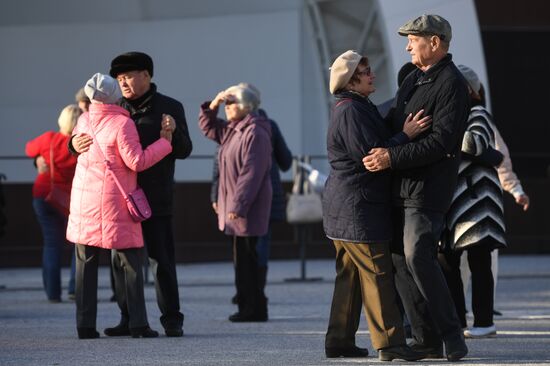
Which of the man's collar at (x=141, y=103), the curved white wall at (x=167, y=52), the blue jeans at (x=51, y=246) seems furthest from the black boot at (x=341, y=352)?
the curved white wall at (x=167, y=52)

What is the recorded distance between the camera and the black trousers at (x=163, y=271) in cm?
1132

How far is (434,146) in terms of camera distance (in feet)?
30.0

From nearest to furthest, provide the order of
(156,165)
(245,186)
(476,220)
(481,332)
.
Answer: (476,220), (481,332), (156,165), (245,186)

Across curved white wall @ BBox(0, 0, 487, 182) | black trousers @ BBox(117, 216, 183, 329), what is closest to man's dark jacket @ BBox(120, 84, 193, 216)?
black trousers @ BBox(117, 216, 183, 329)

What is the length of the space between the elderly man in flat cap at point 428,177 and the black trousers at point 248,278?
3320 mm

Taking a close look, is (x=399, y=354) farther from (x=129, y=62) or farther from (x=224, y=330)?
(x=129, y=62)

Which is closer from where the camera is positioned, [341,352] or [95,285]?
[341,352]

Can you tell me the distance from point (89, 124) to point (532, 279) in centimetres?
743

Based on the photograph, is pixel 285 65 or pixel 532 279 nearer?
pixel 532 279

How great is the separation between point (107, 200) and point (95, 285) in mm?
672

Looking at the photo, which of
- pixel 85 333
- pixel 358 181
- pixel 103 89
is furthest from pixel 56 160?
pixel 358 181

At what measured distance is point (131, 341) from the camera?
10906mm

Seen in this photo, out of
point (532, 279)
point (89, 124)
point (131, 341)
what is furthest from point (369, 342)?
point (532, 279)

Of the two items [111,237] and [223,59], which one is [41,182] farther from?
[223,59]
